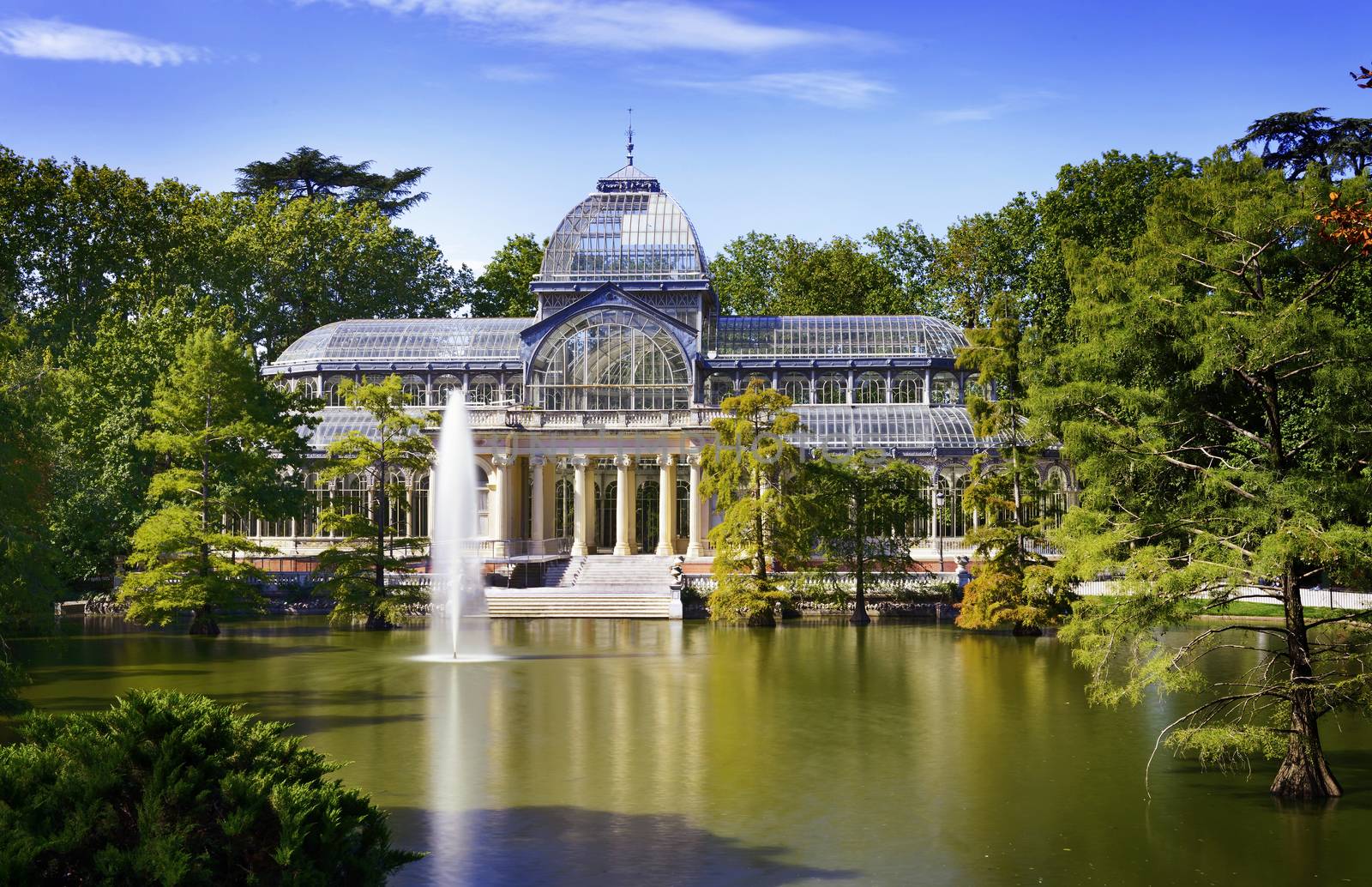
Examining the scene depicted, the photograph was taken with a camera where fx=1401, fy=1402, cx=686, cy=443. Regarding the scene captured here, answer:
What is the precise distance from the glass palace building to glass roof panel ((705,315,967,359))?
0.28 ft

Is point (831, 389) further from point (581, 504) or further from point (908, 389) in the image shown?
point (581, 504)

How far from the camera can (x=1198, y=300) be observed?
72.5ft

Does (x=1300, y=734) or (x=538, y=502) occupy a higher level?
(x=538, y=502)

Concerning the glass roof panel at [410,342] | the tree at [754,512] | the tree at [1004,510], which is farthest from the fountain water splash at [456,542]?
the glass roof panel at [410,342]

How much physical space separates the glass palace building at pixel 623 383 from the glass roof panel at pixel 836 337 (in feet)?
0.28

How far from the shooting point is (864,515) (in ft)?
168

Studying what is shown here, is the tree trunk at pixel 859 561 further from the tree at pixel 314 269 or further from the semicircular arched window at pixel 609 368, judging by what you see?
the tree at pixel 314 269

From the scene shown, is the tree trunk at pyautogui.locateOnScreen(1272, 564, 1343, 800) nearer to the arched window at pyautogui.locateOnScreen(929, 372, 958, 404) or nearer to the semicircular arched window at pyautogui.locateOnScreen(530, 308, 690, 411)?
the semicircular arched window at pyautogui.locateOnScreen(530, 308, 690, 411)

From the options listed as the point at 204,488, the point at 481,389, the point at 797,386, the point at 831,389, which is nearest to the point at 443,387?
the point at 481,389

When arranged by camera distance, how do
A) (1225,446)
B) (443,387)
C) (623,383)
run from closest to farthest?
1. (1225,446)
2. (623,383)
3. (443,387)

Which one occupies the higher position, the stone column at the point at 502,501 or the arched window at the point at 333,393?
the arched window at the point at 333,393

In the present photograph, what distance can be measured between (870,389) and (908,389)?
1799 millimetres

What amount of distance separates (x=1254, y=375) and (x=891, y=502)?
30.6 metres

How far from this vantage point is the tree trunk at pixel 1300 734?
66.6 ft
